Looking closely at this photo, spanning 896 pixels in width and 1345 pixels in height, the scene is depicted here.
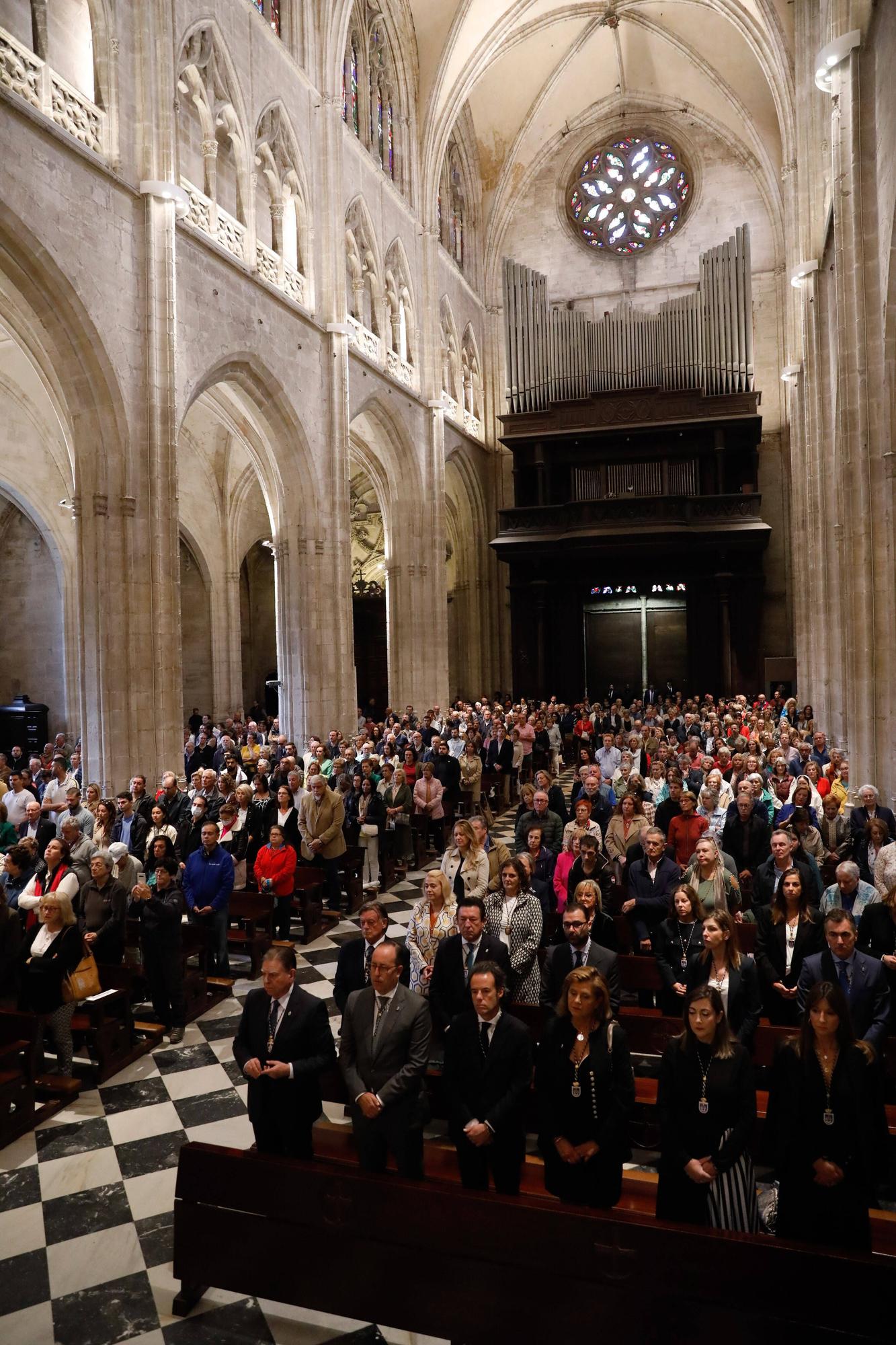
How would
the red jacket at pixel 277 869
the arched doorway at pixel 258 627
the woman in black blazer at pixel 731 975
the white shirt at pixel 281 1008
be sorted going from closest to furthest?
the white shirt at pixel 281 1008, the woman in black blazer at pixel 731 975, the red jacket at pixel 277 869, the arched doorway at pixel 258 627

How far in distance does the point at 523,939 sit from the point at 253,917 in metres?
3.18

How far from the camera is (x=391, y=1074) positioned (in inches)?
151

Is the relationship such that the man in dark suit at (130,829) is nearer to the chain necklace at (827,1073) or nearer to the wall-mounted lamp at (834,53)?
the chain necklace at (827,1073)

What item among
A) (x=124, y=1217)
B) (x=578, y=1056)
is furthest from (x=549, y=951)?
(x=124, y=1217)

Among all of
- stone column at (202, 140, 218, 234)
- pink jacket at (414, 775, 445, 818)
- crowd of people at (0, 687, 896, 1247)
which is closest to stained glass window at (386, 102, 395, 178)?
stone column at (202, 140, 218, 234)

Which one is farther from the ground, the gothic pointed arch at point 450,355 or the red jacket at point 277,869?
the gothic pointed arch at point 450,355

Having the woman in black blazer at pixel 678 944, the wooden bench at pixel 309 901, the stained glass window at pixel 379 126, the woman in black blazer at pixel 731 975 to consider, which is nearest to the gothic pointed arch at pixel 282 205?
the stained glass window at pixel 379 126

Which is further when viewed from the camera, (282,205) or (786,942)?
(282,205)

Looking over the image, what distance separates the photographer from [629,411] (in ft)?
82.4

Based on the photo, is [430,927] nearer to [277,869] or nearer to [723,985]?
[723,985]

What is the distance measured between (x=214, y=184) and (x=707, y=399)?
14954 mm

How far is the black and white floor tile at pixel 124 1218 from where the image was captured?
3537mm

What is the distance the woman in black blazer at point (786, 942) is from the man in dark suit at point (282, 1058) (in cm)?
257

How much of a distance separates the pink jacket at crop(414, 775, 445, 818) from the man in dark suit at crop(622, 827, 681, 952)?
16.2ft
